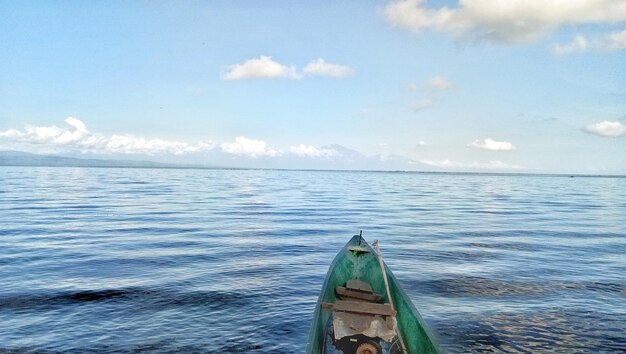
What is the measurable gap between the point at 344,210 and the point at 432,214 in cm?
905

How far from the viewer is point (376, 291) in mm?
11664

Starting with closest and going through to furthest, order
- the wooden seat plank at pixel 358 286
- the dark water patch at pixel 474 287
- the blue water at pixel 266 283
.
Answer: the blue water at pixel 266 283 < the wooden seat plank at pixel 358 286 < the dark water patch at pixel 474 287

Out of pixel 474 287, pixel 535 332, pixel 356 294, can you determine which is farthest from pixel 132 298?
pixel 535 332

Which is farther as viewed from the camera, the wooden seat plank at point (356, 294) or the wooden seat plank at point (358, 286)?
the wooden seat plank at point (358, 286)

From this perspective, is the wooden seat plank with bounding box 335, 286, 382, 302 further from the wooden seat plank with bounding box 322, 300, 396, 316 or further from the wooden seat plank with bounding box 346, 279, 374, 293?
the wooden seat plank with bounding box 322, 300, 396, 316

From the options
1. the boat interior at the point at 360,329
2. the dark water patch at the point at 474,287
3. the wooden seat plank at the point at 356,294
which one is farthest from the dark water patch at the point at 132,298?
the dark water patch at the point at 474,287

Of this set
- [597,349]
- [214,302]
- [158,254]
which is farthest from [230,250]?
[597,349]

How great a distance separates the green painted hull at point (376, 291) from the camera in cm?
852

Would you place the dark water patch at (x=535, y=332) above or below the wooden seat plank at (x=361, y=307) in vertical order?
below

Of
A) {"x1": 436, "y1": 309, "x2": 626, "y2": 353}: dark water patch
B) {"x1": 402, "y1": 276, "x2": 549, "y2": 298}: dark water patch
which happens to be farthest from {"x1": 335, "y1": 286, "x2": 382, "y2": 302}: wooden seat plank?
{"x1": 402, "y1": 276, "x2": 549, "y2": 298}: dark water patch

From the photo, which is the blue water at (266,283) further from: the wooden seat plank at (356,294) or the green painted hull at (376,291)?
the wooden seat plank at (356,294)

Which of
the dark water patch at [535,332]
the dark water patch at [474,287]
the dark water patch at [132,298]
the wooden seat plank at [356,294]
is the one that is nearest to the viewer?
the dark water patch at [535,332]

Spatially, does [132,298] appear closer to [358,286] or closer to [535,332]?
[358,286]

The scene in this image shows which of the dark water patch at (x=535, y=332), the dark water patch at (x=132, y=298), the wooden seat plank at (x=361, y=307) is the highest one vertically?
the wooden seat plank at (x=361, y=307)
